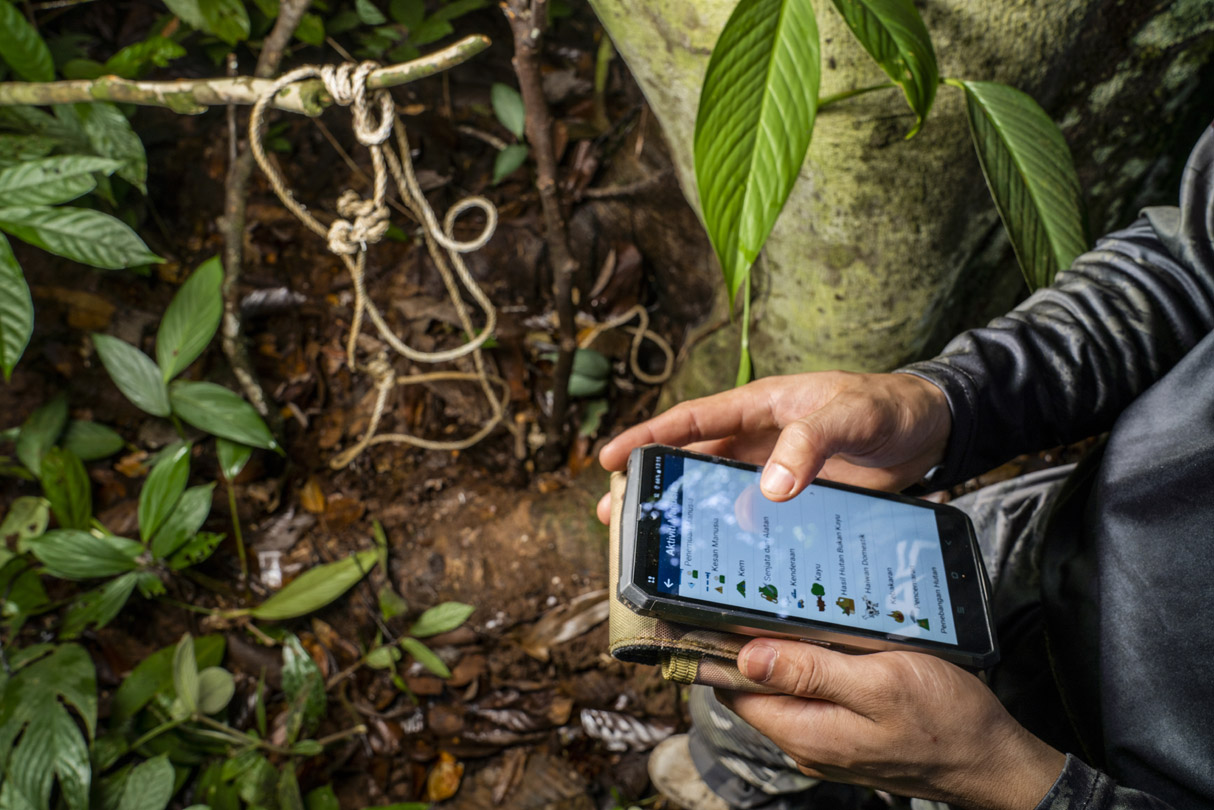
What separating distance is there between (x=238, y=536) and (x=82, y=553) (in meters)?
0.30

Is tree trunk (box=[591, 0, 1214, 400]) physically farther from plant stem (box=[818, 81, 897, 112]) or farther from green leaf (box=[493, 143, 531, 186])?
green leaf (box=[493, 143, 531, 186])

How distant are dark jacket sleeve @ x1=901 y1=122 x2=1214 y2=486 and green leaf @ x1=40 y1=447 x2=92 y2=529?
70.2 inches

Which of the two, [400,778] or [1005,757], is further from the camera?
[400,778]

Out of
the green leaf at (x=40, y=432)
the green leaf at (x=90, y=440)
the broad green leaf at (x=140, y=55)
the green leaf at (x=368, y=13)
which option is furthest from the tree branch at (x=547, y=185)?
the green leaf at (x=40, y=432)

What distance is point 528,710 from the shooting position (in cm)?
158

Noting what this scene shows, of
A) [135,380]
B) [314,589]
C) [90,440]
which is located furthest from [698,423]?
[90,440]

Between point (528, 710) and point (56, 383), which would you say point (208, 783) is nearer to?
point (528, 710)

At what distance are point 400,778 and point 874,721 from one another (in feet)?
3.94

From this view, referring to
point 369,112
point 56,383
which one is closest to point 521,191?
point 369,112

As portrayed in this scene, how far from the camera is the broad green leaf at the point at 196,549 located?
1.55 m

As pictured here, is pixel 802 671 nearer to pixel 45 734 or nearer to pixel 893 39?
pixel 893 39

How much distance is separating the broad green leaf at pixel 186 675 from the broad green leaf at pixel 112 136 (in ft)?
3.21

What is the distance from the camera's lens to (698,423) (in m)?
0.97

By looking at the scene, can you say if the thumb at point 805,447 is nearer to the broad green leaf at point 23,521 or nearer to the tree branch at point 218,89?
the tree branch at point 218,89
